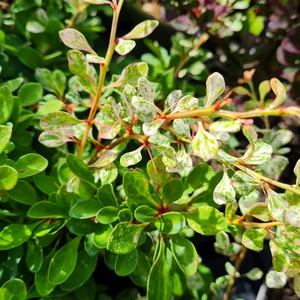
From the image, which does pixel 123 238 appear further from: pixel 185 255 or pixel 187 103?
pixel 187 103

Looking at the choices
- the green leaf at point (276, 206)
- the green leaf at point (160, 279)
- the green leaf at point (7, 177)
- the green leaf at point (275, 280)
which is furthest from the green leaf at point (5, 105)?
the green leaf at point (275, 280)

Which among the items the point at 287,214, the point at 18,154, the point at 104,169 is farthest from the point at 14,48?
the point at 287,214

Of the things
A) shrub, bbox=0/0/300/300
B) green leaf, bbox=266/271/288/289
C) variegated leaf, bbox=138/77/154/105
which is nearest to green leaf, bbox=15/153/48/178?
shrub, bbox=0/0/300/300

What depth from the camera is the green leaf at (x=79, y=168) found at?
68 cm

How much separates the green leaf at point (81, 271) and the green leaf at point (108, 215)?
0.10 meters

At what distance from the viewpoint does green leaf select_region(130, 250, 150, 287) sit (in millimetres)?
737

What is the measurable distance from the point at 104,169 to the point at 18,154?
7.9 inches

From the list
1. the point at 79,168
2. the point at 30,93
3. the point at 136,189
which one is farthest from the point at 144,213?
the point at 30,93

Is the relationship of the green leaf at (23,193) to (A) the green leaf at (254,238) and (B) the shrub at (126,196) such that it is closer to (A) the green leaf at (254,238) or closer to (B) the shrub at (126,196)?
(B) the shrub at (126,196)

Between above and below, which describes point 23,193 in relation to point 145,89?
below

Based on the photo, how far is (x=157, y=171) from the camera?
65 cm

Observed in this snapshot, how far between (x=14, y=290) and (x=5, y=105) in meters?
0.29

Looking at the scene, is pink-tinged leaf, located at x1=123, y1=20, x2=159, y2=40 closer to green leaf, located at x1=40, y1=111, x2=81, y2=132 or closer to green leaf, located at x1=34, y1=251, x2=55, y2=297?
green leaf, located at x1=40, y1=111, x2=81, y2=132

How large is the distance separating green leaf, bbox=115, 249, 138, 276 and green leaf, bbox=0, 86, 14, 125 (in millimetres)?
292
